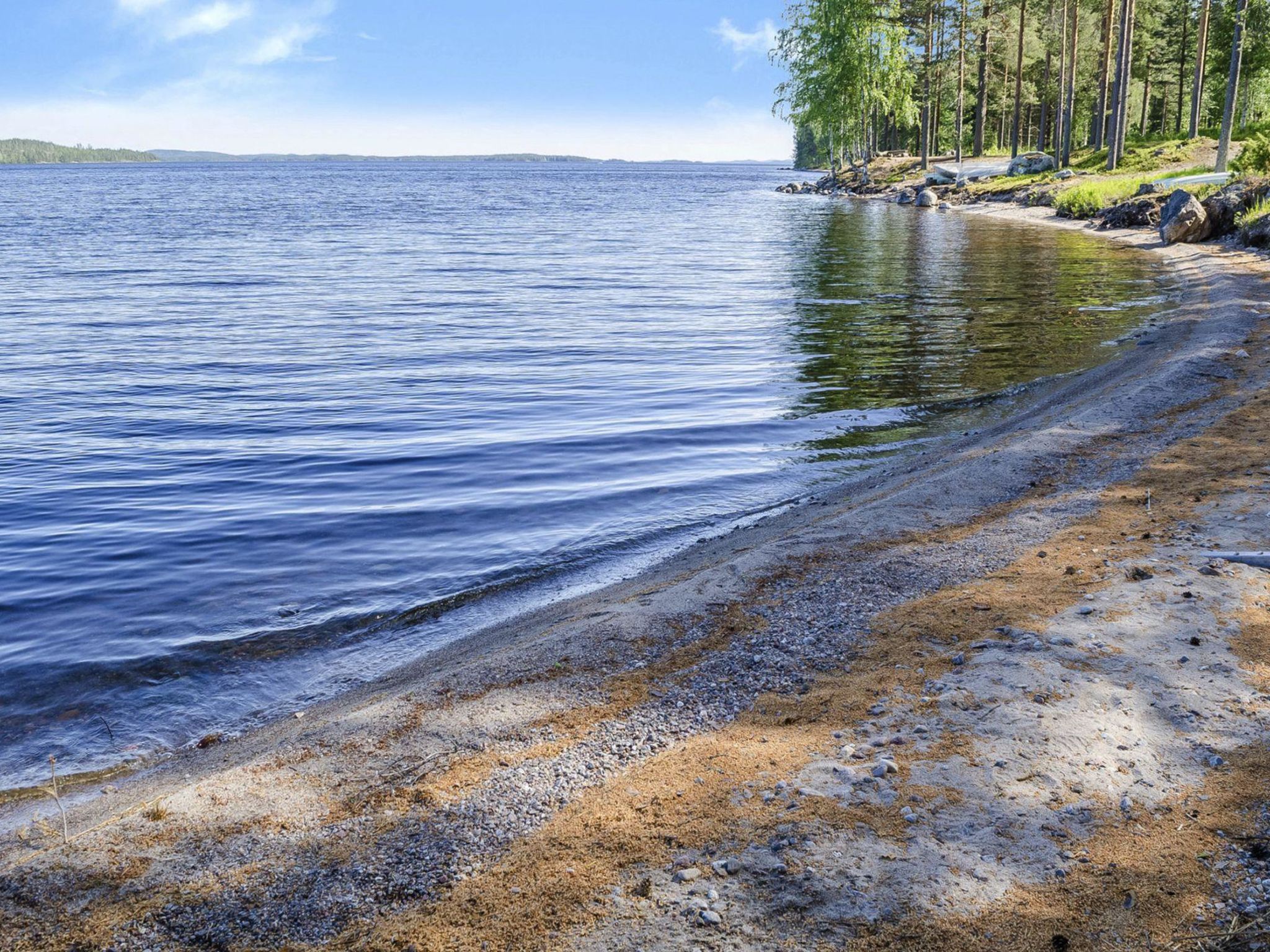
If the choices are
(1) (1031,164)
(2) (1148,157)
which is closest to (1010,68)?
(1) (1031,164)

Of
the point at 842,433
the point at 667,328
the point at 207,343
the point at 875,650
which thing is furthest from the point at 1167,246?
the point at 875,650

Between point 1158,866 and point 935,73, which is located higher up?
point 935,73

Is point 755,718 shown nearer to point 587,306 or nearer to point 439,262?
point 587,306

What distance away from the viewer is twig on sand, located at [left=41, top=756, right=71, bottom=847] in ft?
14.5

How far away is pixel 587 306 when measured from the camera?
2583 cm

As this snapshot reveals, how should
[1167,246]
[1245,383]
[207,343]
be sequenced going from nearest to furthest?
[1245,383]
[207,343]
[1167,246]

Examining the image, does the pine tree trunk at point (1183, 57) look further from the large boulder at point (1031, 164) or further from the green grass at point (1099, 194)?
the green grass at point (1099, 194)

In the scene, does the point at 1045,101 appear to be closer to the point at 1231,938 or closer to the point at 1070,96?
the point at 1070,96

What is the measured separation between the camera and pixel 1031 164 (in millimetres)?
62906

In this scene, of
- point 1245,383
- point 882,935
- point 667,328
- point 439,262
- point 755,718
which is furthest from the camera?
point 439,262

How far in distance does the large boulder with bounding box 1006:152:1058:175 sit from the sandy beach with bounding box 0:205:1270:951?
202 ft

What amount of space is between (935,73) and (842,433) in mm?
80056

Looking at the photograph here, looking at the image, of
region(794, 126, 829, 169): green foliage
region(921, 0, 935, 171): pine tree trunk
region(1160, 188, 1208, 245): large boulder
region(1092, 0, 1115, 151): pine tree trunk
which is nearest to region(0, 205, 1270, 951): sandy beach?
region(1160, 188, 1208, 245): large boulder

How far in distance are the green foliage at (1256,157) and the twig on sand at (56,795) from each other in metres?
40.3
